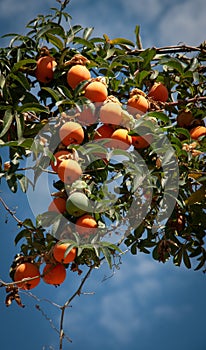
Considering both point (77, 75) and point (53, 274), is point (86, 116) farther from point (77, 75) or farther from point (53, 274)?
point (53, 274)

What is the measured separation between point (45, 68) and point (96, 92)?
0.99ft

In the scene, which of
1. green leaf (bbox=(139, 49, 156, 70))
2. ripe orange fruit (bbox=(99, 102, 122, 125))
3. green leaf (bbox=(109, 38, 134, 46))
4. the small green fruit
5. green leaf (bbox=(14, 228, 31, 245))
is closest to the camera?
the small green fruit

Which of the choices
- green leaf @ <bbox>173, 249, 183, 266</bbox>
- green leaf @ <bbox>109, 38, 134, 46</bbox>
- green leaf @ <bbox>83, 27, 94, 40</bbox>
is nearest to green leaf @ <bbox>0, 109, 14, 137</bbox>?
green leaf @ <bbox>83, 27, 94, 40</bbox>

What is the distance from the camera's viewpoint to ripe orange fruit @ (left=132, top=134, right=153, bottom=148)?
7.00ft

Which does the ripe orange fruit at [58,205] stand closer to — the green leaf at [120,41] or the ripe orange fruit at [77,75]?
the ripe orange fruit at [77,75]

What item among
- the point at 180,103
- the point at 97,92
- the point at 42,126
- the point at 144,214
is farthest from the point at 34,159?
the point at 180,103

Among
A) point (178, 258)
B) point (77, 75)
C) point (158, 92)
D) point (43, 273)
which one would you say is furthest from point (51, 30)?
point (178, 258)

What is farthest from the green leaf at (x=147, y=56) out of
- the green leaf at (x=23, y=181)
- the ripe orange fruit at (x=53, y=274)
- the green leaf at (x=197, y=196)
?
the ripe orange fruit at (x=53, y=274)

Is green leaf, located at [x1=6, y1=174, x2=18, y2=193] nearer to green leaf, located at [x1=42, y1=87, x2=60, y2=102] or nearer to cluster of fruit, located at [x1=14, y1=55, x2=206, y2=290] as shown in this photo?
cluster of fruit, located at [x1=14, y1=55, x2=206, y2=290]

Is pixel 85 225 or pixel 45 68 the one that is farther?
pixel 45 68

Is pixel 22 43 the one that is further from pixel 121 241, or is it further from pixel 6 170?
pixel 121 241

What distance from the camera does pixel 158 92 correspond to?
2.36m

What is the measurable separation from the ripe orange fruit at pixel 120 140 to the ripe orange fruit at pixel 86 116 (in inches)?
4.8

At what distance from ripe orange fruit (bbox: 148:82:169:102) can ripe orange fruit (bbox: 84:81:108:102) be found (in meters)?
0.28
